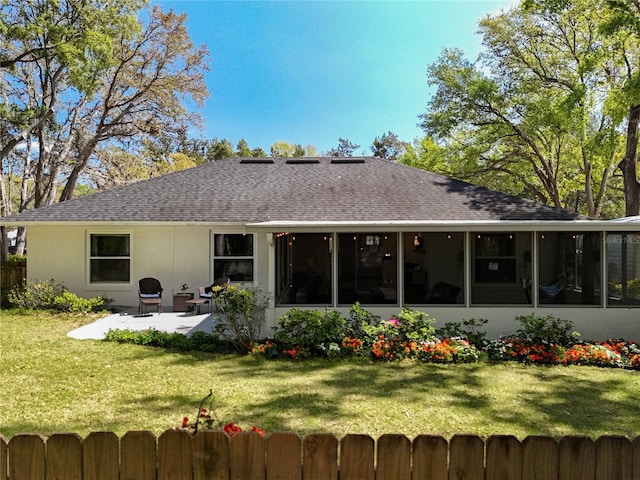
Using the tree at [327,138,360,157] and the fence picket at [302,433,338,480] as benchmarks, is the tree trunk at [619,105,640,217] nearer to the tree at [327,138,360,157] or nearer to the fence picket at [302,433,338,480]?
the fence picket at [302,433,338,480]

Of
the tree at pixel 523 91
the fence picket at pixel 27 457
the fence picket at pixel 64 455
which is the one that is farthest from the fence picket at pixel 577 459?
the tree at pixel 523 91

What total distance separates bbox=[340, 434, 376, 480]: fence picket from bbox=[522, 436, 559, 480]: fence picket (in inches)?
31.2

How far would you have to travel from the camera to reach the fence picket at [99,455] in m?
2.07

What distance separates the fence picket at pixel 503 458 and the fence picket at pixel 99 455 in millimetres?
1931

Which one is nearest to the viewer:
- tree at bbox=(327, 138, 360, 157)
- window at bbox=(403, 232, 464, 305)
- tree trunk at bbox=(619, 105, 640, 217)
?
window at bbox=(403, 232, 464, 305)

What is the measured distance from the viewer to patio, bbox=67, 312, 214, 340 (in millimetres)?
9259

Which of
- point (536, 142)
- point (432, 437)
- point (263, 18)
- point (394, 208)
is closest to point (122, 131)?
point (263, 18)

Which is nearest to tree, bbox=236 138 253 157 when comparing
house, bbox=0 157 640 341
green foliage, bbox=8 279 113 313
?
house, bbox=0 157 640 341

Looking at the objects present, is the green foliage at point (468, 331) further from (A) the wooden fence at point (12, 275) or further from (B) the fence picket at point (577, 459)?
(A) the wooden fence at point (12, 275)

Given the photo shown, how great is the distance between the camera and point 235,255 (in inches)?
509

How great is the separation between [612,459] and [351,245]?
816cm

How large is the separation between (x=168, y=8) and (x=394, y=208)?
17892 mm

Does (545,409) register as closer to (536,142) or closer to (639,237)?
(639,237)

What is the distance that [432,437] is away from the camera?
207 cm
